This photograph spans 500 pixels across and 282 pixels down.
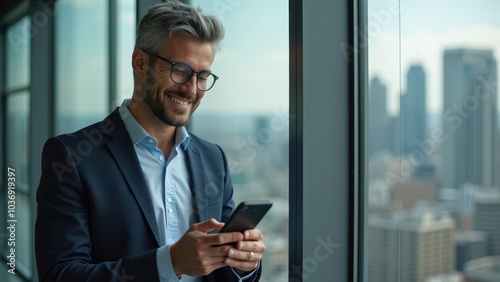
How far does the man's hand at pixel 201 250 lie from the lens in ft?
4.16

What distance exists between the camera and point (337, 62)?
6.01 ft

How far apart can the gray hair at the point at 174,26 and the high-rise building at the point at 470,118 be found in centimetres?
73

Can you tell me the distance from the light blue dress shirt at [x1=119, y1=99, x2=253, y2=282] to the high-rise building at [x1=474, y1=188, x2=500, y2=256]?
68 centimetres

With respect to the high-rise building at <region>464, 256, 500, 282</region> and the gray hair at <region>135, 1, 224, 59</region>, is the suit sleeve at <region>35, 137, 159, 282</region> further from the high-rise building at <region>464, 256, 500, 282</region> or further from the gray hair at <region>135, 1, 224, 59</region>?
the high-rise building at <region>464, 256, 500, 282</region>

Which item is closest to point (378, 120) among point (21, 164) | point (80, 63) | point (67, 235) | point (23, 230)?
point (67, 235)

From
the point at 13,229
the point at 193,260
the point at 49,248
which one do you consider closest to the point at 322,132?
the point at 193,260

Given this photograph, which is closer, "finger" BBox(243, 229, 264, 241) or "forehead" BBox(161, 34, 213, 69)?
"finger" BBox(243, 229, 264, 241)

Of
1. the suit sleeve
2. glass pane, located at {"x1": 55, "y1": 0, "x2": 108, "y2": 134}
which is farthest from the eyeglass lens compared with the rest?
glass pane, located at {"x1": 55, "y1": 0, "x2": 108, "y2": 134}

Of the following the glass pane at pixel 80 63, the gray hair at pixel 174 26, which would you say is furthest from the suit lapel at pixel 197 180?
the glass pane at pixel 80 63

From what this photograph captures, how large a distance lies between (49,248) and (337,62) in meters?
1.14

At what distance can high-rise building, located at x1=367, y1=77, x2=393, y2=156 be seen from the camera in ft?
5.64

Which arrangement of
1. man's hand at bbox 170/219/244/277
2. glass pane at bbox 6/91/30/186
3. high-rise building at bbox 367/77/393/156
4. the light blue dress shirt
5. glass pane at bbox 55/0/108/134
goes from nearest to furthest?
1. man's hand at bbox 170/219/244/277
2. the light blue dress shirt
3. high-rise building at bbox 367/77/393/156
4. glass pane at bbox 55/0/108/134
5. glass pane at bbox 6/91/30/186

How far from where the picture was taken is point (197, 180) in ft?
5.31

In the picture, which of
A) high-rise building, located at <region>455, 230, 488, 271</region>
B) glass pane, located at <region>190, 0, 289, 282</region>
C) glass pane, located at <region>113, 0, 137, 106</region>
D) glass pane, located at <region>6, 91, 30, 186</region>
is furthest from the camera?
glass pane, located at <region>6, 91, 30, 186</region>
